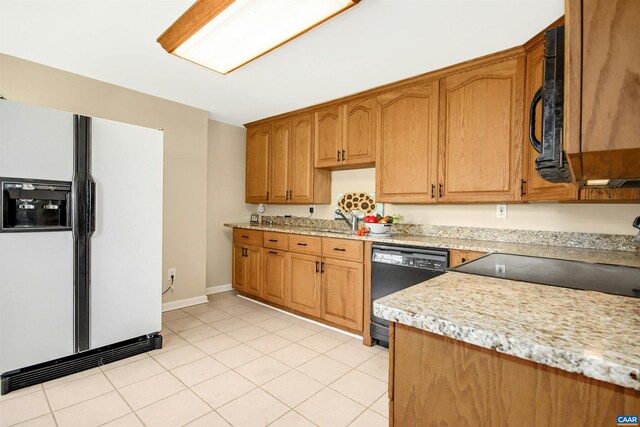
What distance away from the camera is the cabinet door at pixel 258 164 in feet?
12.8

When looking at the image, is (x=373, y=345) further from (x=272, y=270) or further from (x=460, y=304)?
(x=460, y=304)

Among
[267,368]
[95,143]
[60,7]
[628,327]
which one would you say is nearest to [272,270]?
[267,368]

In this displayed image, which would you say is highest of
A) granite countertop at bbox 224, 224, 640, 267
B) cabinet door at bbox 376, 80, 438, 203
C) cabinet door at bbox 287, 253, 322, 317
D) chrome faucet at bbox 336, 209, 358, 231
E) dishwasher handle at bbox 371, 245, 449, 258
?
cabinet door at bbox 376, 80, 438, 203

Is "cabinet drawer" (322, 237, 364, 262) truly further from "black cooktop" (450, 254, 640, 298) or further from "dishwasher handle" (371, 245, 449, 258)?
"black cooktop" (450, 254, 640, 298)

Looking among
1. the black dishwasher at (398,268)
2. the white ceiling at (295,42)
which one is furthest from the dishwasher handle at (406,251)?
the white ceiling at (295,42)

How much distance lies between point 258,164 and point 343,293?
2160mm

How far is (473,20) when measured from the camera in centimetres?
179

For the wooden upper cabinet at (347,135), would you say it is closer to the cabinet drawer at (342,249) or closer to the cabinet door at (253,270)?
the cabinet drawer at (342,249)

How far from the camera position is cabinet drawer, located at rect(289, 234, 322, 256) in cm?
290

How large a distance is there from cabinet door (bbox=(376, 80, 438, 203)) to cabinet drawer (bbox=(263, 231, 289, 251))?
3.54ft

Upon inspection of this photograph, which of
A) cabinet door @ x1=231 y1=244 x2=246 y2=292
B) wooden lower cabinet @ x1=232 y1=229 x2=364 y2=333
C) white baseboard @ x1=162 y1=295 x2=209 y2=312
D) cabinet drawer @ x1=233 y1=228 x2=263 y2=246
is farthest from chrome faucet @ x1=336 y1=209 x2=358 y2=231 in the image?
white baseboard @ x1=162 y1=295 x2=209 y2=312

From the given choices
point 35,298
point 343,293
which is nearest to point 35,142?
point 35,298

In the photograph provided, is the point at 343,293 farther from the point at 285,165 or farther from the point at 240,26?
the point at 240,26

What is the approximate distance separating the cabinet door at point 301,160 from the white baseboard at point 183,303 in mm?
1569
